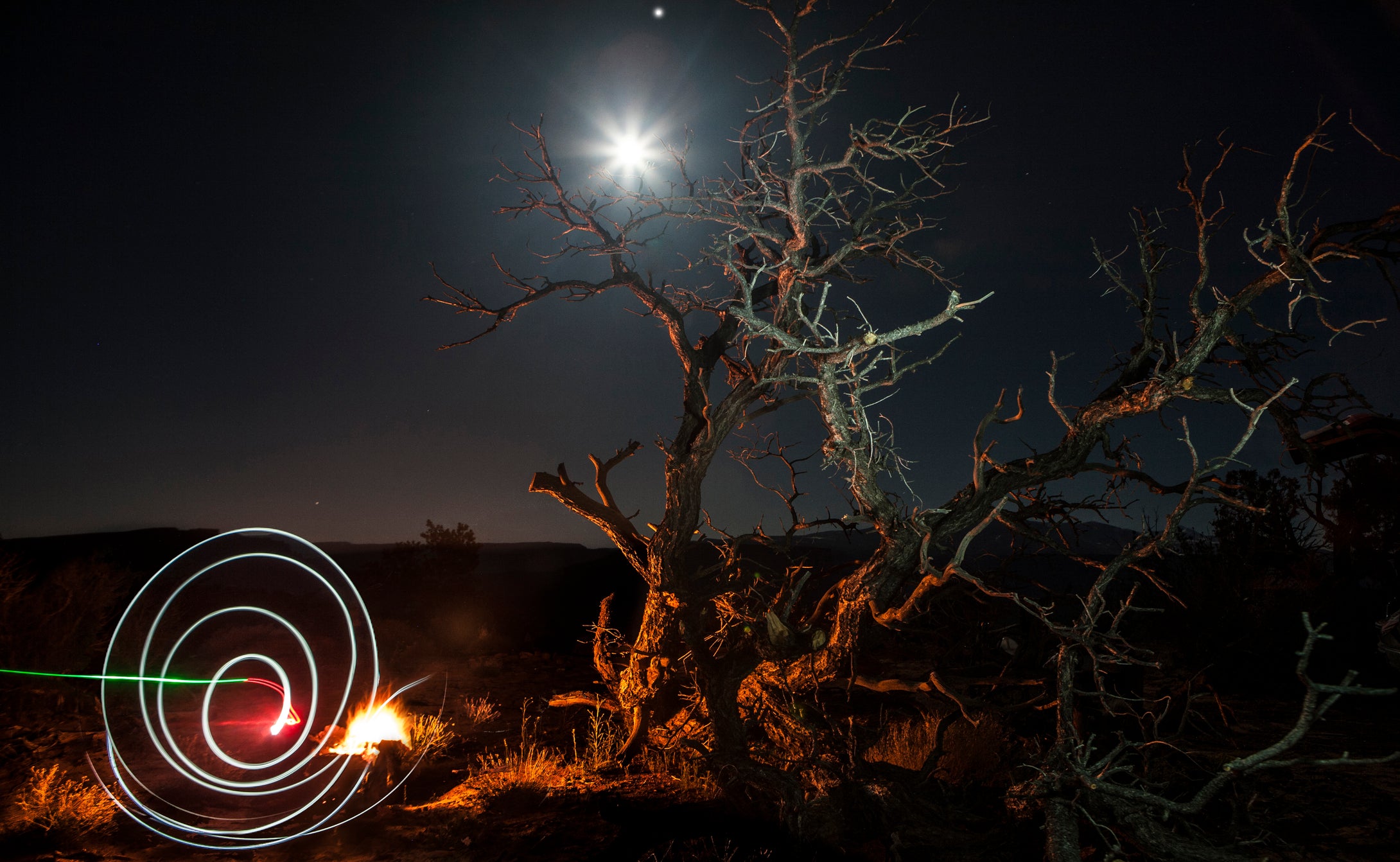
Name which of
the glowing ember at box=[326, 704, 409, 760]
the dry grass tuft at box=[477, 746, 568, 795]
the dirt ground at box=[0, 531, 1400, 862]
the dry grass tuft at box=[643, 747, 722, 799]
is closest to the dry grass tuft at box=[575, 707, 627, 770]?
the dirt ground at box=[0, 531, 1400, 862]

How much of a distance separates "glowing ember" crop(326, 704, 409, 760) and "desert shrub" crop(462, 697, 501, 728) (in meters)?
2.29

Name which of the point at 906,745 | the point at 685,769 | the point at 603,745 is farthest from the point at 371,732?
the point at 906,745

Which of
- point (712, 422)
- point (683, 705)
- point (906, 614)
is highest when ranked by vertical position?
point (712, 422)

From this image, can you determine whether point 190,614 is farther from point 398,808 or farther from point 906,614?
point 906,614

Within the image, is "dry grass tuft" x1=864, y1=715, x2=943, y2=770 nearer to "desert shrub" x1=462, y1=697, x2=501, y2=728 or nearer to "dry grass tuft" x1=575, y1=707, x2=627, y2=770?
"dry grass tuft" x1=575, y1=707, x2=627, y2=770

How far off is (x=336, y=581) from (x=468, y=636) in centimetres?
1762

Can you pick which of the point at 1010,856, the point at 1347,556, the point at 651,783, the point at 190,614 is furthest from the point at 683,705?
the point at 190,614

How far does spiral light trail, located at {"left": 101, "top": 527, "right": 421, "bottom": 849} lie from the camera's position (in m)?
5.57

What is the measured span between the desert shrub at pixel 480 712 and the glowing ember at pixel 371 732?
229 cm

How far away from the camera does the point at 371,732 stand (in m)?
6.07

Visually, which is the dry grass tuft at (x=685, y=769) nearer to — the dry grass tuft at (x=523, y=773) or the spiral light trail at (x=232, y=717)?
the dry grass tuft at (x=523, y=773)

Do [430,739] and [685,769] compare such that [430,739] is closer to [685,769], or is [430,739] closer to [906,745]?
[685,769]

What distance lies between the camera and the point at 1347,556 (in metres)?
10.2

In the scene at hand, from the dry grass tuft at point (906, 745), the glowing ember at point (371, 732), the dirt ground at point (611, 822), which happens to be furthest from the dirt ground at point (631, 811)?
the glowing ember at point (371, 732)
